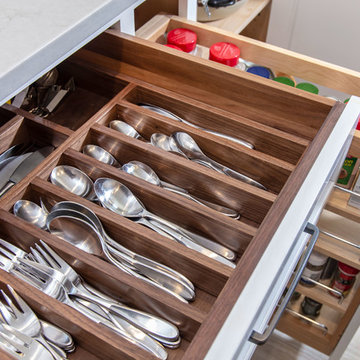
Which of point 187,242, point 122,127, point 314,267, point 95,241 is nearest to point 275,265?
point 187,242

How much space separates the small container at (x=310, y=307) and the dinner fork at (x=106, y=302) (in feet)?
2.46

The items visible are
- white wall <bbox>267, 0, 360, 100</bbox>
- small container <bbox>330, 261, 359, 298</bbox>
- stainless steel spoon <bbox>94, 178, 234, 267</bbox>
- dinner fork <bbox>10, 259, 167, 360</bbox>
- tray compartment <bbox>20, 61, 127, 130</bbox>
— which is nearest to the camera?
dinner fork <bbox>10, 259, 167, 360</bbox>

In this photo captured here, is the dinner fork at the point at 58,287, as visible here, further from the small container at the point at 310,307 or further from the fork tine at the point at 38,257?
the small container at the point at 310,307

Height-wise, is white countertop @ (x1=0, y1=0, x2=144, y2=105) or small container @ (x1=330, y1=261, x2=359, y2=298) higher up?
small container @ (x1=330, y1=261, x2=359, y2=298)

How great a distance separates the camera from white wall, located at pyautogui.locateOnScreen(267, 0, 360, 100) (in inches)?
55.6

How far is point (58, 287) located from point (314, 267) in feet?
2.40

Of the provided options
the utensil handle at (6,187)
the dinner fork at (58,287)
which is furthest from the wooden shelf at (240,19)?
the dinner fork at (58,287)

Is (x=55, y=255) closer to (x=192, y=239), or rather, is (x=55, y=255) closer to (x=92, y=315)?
(x=92, y=315)

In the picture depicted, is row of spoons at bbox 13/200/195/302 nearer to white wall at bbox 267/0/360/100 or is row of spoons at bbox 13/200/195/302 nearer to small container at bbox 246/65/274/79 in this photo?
small container at bbox 246/65/274/79

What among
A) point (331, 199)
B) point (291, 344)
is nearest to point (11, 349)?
point (331, 199)

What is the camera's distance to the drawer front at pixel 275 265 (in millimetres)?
465

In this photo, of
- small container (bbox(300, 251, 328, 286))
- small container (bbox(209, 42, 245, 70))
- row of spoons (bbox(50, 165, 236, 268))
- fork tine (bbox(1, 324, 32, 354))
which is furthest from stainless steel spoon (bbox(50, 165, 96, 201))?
small container (bbox(300, 251, 328, 286))

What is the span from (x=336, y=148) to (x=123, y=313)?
37 cm

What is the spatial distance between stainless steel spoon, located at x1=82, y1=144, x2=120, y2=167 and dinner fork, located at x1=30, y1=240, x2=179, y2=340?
0.19m
